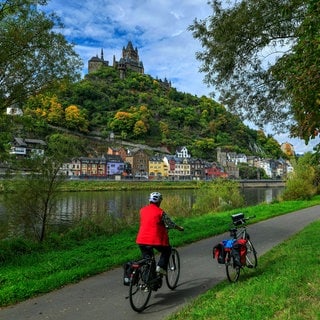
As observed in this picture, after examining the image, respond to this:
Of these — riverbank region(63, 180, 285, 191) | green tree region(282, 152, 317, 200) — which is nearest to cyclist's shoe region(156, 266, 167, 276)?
green tree region(282, 152, 317, 200)

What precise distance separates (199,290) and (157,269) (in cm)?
120

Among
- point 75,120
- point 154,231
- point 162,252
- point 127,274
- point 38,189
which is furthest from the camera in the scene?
point 75,120

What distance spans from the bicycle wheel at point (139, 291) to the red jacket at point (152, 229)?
491mm

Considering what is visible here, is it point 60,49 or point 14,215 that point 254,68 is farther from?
point 14,215

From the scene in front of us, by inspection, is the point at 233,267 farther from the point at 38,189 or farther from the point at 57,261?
the point at 38,189

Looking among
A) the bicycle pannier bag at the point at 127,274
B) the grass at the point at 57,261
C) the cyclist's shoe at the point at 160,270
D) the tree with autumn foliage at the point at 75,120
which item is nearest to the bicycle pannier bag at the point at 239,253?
the cyclist's shoe at the point at 160,270

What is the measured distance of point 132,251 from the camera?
11461 mm

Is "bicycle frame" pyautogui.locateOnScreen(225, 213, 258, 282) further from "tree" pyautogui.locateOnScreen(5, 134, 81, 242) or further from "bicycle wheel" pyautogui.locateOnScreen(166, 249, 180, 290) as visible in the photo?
"tree" pyautogui.locateOnScreen(5, 134, 81, 242)

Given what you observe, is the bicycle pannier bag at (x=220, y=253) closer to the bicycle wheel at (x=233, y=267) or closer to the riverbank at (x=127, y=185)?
the bicycle wheel at (x=233, y=267)

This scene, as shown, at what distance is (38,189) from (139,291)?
8.87 meters

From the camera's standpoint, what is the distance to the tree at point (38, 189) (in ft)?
45.8

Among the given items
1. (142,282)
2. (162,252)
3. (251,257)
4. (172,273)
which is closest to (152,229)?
(162,252)

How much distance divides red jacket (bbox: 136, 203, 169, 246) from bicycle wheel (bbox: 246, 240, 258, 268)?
260 centimetres

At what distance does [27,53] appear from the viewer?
11.0 meters
